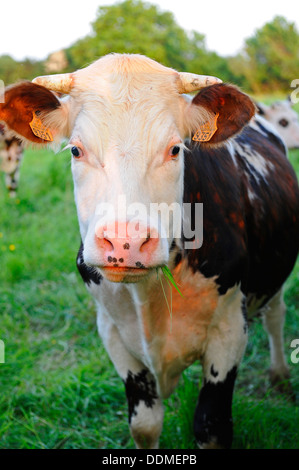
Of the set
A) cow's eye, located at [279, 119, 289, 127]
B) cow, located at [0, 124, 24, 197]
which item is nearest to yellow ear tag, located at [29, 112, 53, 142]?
cow, located at [0, 124, 24, 197]

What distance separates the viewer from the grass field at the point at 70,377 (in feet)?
9.30

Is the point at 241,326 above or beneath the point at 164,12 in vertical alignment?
beneath

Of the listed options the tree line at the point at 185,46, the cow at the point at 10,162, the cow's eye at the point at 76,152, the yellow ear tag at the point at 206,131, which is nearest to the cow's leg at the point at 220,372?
the yellow ear tag at the point at 206,131

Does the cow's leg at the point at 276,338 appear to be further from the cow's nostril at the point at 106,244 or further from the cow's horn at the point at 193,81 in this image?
the cow's nostril at the point at 106,244

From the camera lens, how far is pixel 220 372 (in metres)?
2.42

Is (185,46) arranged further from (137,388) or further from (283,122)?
(137,388)

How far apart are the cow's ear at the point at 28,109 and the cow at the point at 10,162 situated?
5.89 metres

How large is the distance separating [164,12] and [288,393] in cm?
4639

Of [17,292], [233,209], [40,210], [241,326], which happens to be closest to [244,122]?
[233,209]

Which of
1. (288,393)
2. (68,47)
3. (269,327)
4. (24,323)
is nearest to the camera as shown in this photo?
(288,393)

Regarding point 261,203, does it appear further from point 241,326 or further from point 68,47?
point 68,47

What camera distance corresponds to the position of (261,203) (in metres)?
2.81

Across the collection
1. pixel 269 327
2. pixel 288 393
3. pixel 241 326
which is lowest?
pixel 288 393

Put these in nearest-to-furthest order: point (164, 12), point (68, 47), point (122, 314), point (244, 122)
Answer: point (244, 122)
point (122, 314)
point (68, 47)
point (164, 12)
